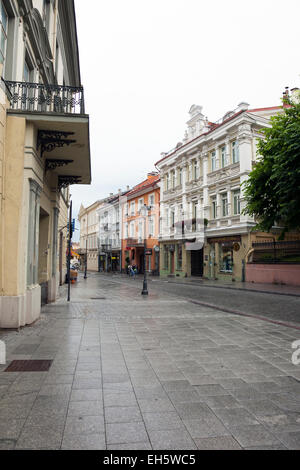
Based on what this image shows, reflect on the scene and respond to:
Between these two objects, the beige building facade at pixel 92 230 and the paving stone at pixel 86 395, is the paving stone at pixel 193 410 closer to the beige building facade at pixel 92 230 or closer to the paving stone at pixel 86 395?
the paving stone at pixel 86 395

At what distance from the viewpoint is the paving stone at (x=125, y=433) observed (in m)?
2.84

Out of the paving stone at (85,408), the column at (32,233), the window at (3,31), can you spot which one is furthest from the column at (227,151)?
the paving stone at (85,408)

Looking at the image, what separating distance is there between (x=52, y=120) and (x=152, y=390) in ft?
20.7

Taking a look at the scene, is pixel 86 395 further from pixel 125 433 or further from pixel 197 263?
pixel 197 263

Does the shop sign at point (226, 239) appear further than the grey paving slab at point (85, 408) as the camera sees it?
Yes

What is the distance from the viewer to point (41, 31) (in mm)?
9930

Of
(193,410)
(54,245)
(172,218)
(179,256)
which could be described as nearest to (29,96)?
(54,245)

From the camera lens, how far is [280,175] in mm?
13758

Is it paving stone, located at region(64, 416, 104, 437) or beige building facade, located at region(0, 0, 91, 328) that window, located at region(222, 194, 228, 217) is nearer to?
beige building facade, located at region(0, 0, 91, 328)

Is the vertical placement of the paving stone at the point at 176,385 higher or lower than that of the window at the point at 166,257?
Result: lower

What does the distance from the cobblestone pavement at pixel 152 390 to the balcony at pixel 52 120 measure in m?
4.73

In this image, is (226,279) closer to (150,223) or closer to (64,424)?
(150,223)

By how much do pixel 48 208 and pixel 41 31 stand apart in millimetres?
5569

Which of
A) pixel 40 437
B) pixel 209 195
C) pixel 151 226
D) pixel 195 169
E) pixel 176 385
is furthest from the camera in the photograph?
pixel 151 226
